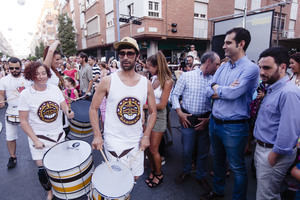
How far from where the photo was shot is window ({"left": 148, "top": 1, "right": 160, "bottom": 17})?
47.7ft

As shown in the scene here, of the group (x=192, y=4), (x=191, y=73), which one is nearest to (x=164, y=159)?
(x=191, y=73)

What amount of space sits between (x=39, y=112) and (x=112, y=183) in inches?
56.1

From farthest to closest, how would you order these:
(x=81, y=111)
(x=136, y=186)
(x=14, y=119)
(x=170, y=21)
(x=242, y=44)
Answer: (x=170, y=21) → (x=14, y=119) → (x=81, y=111) → (x=136, y=186) → (x=242, y=44)

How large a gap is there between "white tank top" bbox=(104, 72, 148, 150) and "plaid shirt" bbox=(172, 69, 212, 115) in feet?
2.95

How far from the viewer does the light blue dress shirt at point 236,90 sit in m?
2.01

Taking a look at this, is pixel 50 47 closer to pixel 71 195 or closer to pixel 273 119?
pixel 71 195

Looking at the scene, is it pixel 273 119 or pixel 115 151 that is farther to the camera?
pixel 115 151

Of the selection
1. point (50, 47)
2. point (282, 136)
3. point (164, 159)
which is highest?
point (50, 47)

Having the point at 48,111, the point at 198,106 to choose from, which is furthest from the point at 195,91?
the point at 48,111

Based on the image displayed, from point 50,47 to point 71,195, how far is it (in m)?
2.45

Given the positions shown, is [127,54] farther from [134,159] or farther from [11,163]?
[11,163]

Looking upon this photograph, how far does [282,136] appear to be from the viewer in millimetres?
1548

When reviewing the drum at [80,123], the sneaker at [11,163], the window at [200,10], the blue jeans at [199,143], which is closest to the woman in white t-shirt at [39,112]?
the drum at [80,123]

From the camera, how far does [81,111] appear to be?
10.3 ft
